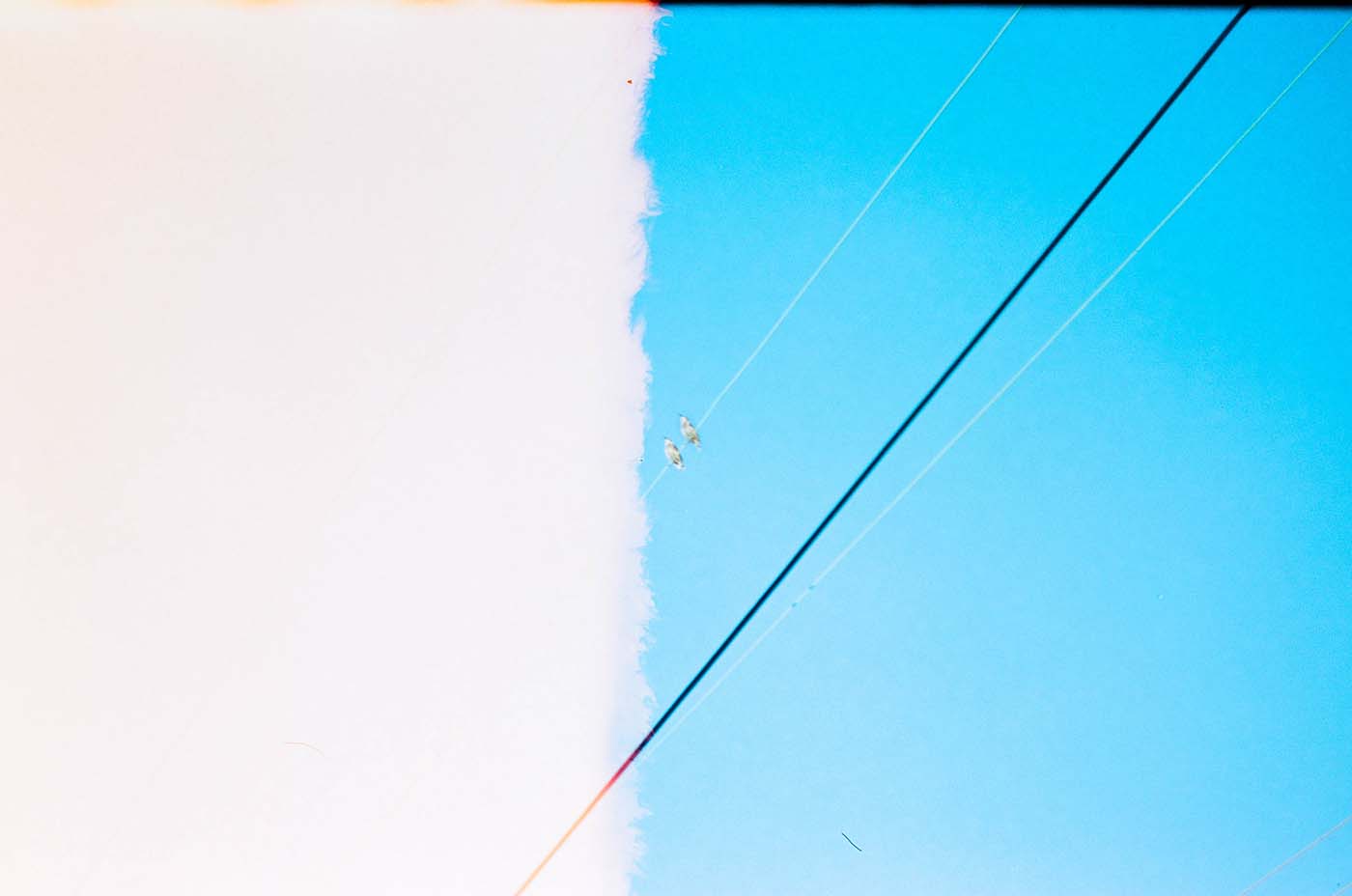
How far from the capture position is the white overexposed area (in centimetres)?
152

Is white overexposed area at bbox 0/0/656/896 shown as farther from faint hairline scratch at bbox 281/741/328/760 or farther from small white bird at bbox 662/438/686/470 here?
small white bird at bbox 662/438/686/470

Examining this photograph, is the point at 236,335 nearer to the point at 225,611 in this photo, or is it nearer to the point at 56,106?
the point at 56,106

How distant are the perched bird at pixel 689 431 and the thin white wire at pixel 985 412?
0.46 m

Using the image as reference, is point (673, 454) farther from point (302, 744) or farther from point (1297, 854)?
point (1297, 854)

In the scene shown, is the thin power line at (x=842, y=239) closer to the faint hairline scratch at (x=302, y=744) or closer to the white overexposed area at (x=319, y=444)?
the white overexposed area at (x=319, y=444)

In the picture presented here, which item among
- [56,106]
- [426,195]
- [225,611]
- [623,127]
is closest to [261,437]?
[225,611]

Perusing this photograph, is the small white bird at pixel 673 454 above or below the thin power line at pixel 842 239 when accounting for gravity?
below

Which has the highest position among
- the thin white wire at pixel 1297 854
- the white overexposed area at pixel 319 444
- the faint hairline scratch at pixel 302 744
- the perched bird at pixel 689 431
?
the thin white wire at pixel 1297 854

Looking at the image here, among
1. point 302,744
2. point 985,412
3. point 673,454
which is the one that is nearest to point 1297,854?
point 985,412

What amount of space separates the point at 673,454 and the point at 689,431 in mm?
68

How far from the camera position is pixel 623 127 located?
1552 mm

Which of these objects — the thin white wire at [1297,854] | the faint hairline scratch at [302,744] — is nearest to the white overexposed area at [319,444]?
the faint hairline scratch at [302,744]

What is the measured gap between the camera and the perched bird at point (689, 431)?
1680 millimetres

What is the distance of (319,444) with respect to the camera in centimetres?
167
